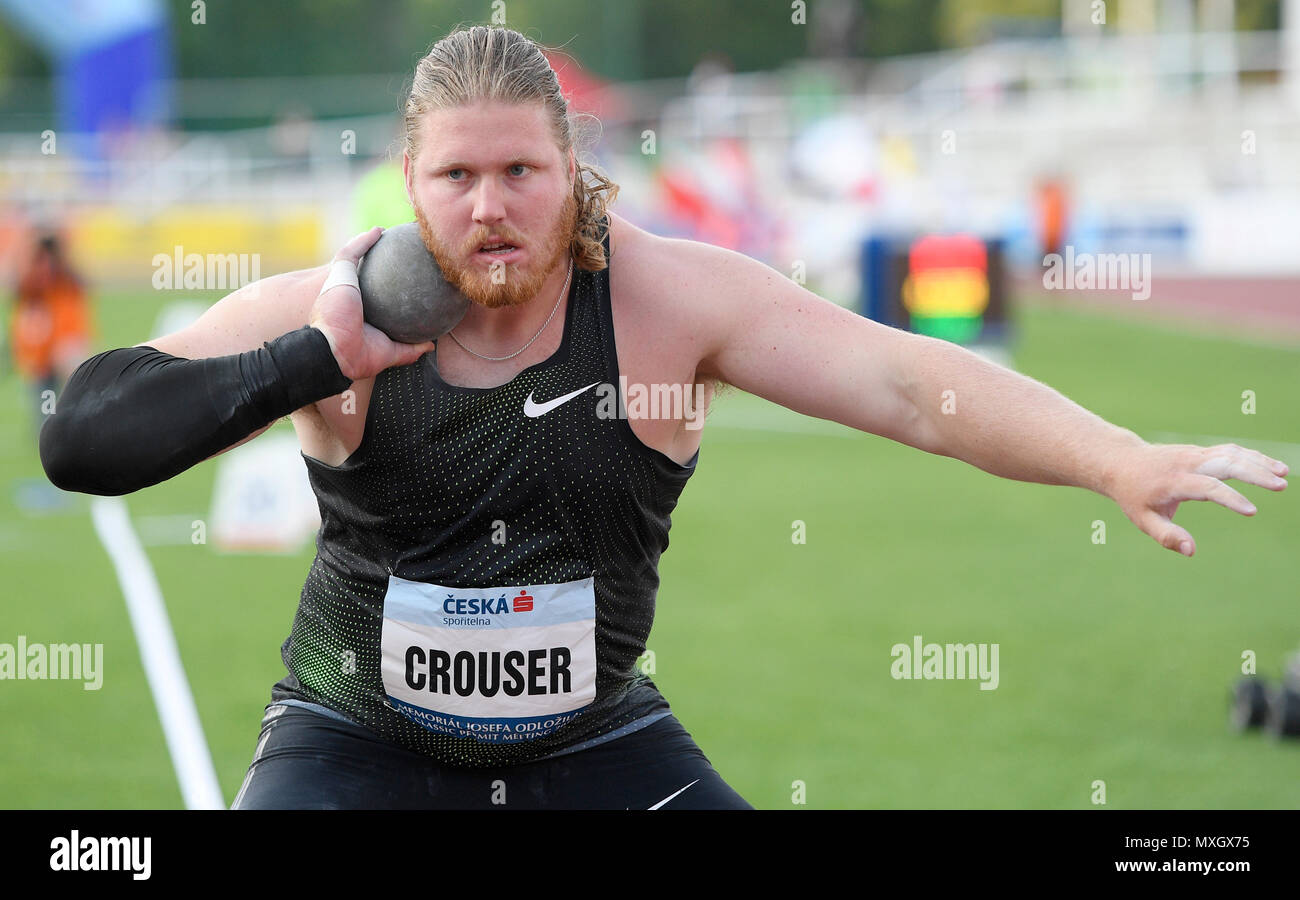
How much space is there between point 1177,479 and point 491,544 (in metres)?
1.43

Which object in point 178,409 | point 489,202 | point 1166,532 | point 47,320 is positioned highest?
point 489,202

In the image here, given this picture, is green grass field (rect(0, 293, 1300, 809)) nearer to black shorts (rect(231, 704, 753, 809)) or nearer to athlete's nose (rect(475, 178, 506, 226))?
black shorts (rect(231, 704, 753, 809))

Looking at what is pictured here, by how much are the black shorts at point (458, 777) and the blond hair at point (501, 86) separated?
3.70 feet

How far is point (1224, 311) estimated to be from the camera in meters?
26.1

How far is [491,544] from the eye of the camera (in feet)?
11.5

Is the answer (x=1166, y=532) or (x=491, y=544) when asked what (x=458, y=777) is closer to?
(x=491, y=544)

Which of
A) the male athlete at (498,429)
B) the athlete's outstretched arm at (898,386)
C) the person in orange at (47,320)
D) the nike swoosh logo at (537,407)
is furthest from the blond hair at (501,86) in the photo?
the person in orange at (47,320)

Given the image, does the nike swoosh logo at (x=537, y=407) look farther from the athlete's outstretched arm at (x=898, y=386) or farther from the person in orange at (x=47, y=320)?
the person in orange at (x=47, y=320)

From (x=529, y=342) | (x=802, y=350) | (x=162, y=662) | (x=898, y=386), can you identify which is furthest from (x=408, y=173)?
(x=162, y=662)
